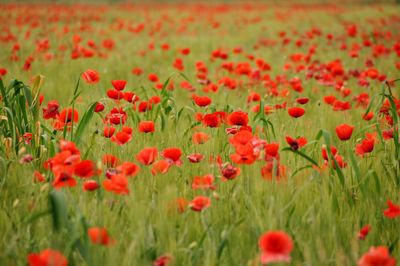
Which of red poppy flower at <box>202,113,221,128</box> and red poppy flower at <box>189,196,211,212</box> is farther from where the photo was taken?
red poppy flower at <box>202,113,221,128</box>

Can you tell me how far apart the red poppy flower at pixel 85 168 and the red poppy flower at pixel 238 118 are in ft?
2.16

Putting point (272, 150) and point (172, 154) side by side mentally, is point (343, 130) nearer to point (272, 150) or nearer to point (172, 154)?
point (272, 150)

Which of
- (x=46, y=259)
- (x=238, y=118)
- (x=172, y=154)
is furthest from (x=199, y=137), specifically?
(x=46, y=259)

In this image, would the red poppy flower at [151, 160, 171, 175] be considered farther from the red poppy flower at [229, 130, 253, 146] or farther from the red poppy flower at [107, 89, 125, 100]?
the red poppy flower at [107, 89, 125, 100]

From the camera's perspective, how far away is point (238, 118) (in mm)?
1607

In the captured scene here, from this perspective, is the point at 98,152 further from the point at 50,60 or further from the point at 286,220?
the point at 50,60

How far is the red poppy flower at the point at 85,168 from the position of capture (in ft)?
3.68

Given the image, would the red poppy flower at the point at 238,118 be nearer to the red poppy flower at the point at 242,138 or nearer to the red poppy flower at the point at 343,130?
the red poppy flower at the point at 242,138

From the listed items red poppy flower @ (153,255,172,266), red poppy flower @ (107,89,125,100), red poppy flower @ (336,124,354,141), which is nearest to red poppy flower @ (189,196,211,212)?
red poppy flower @ (153,255,172,266)

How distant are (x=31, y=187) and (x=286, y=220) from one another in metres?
0.80

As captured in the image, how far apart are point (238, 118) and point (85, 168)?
0.70m

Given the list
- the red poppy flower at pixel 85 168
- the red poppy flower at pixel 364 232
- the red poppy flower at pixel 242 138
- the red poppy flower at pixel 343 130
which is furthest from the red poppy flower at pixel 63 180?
the red poppy flower at pixel 343 130

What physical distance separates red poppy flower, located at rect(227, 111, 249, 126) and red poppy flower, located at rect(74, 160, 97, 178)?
66 centimetres

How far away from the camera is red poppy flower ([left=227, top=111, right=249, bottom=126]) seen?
1596mm
